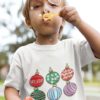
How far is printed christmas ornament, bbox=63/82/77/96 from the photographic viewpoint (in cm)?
113

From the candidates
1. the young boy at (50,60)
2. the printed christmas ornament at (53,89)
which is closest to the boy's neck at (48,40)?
the young boy at (50,60)

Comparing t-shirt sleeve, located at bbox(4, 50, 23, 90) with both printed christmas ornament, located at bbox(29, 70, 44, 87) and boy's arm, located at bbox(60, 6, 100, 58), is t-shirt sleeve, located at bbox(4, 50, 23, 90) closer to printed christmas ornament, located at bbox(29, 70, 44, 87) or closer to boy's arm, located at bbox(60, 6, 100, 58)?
printed christmas ornament, located at bbox(29, 70, 44, 87)

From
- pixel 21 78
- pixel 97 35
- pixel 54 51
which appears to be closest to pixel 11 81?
pixel 21 78

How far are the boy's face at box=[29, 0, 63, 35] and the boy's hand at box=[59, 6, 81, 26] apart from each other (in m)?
0.07

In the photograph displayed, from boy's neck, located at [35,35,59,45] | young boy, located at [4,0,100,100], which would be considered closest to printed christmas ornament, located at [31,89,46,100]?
young boy, located at [4,0,100,100]

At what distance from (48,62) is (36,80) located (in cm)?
7

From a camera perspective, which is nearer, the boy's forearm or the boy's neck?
the boy's forearm

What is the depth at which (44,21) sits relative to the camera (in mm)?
1131

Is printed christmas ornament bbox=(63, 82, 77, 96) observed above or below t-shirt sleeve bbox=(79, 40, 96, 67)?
below

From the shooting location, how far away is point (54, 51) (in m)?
1.18

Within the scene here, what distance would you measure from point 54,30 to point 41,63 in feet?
0.34

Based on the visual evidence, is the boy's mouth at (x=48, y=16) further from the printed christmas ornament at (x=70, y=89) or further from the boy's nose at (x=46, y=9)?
the printed christmas ornament at (x=70, y=89)

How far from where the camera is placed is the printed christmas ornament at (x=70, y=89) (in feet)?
3.72

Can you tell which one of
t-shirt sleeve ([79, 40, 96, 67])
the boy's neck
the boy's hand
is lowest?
t-shirt sleeve ([79, 40, 96, 67])
